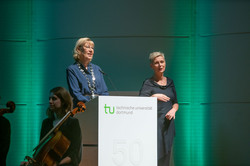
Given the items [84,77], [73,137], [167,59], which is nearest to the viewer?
[73,137]

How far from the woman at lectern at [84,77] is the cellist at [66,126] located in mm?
113

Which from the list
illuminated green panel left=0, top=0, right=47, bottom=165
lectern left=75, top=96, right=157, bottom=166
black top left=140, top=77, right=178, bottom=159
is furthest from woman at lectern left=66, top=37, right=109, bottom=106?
illuminated green panel left=0, top=0, right=47, bottom=165

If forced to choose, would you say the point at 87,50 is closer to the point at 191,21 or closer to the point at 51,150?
the point at 51,150

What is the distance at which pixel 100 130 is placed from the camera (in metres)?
2.74

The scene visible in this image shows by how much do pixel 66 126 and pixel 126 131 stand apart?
0.71m

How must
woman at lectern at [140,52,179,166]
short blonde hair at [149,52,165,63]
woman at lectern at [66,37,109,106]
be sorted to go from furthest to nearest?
short blonde hair at [149,52,165,63]
woman at lectern at [140,52,179,166]
woman at lectern at [66,37,109,106]

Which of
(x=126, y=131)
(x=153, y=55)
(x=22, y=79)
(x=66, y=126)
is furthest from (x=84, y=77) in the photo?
(x=22, y=79)

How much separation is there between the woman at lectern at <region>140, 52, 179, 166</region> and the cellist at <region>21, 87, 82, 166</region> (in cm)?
82

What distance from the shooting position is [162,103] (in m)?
3.72

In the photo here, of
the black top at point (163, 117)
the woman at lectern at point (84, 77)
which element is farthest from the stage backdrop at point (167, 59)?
the woman at lectern at point (84, 77)

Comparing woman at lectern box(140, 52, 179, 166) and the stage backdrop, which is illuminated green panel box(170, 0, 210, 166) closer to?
the stage backdrop

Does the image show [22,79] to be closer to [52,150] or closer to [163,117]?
[52,150]

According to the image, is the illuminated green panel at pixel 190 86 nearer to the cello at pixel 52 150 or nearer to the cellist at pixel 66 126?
the cellist at pixel 66 126

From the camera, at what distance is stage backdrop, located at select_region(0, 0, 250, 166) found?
165 inches
